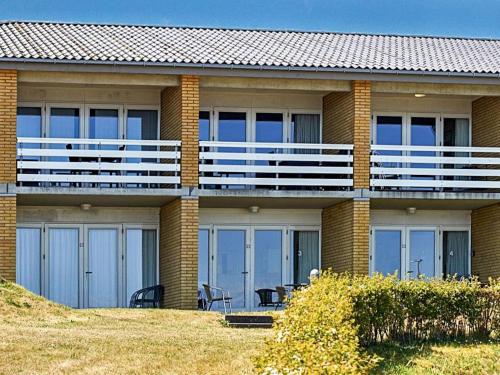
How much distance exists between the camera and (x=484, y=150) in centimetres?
3150

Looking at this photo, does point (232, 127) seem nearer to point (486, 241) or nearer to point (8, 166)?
point (8, 166)

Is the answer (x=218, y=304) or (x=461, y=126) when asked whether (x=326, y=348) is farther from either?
(x=461, y=126)

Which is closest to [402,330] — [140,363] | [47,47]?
[140,363]

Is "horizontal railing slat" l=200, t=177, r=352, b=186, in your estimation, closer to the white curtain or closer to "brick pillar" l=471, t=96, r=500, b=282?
the white curtain

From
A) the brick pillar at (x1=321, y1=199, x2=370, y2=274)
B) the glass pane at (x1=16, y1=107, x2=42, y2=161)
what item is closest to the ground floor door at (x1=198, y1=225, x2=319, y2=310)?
the brick pillar at (x1=321, y1=199, x2=370, y2=274)

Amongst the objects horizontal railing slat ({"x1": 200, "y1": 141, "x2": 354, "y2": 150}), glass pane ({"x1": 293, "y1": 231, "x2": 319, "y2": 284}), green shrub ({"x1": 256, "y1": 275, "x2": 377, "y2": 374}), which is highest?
horizontal railing slat ({"x1": 200, "y1": 141, "x2": 354, "y2": 150})

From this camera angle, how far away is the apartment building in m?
29.4

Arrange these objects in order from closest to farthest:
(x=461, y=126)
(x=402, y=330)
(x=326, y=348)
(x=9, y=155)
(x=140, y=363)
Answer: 1. (x=326, y=348)
2. (x=140, y=363)
3. (x=402, y=330)
4. (x=9, y=155)
5. (x=461, y=126)

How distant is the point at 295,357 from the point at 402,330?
8.24 metres

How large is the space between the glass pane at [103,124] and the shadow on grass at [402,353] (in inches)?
568

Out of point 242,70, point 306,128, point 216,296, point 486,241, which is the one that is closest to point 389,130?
point 306,128

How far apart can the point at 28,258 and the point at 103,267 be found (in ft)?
6.44

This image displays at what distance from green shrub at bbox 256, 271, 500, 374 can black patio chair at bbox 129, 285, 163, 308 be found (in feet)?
38.6

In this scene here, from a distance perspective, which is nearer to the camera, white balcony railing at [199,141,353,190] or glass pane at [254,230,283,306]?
white balcony railing at [199,141,353,190]
